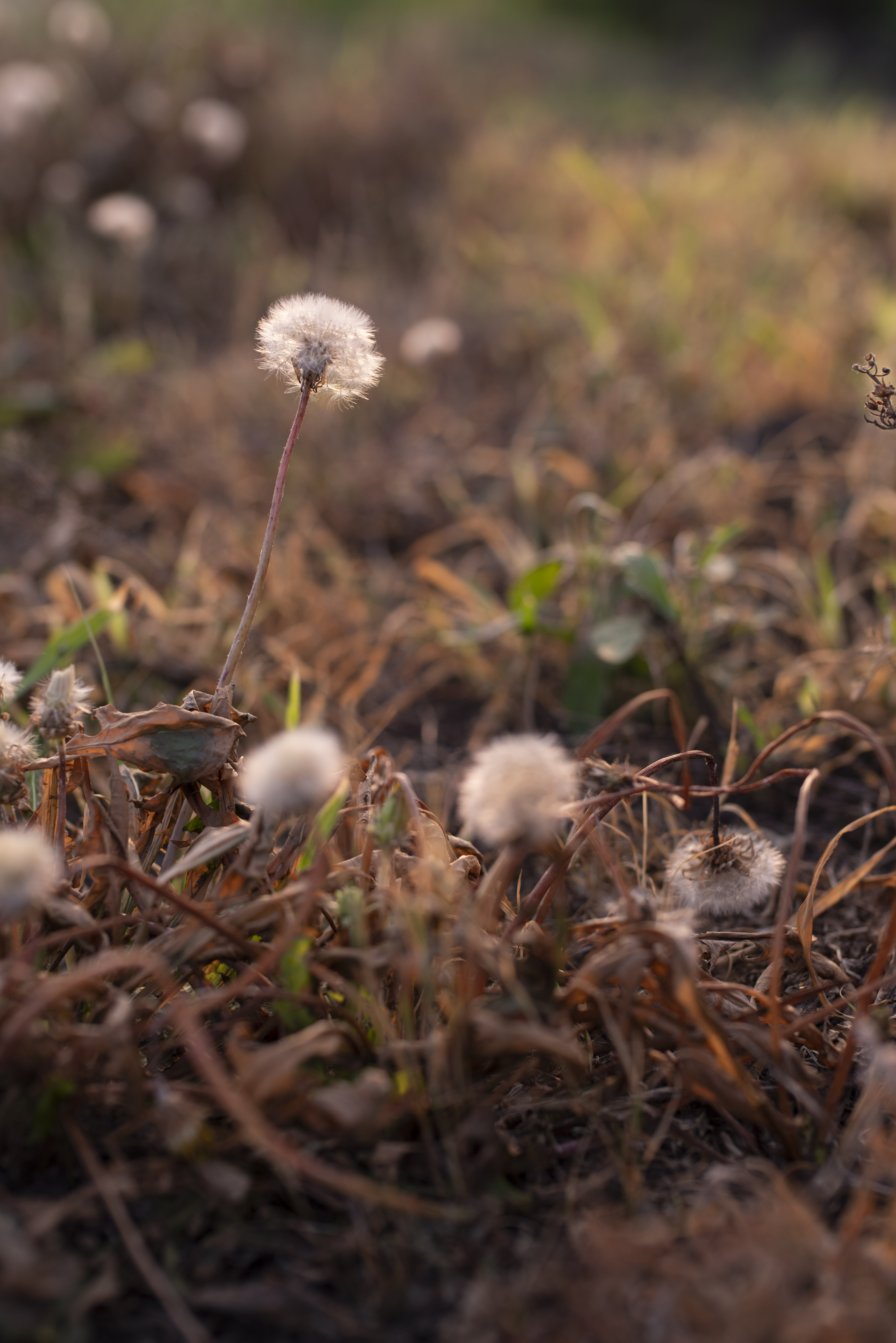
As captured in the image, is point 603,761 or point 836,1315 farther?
point 603,761

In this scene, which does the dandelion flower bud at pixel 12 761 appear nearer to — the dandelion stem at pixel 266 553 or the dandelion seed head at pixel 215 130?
the dandelion stem at pixel 266 553

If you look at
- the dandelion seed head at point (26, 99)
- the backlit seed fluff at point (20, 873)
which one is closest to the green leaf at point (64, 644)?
the backlit seed fluff at point (20, 873)

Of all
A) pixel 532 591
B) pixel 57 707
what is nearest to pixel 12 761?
pixel 57 707

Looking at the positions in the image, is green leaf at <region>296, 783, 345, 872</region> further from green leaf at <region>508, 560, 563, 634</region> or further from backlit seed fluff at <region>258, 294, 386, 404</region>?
green leaf at <region>508, 560, 563, 634</region>

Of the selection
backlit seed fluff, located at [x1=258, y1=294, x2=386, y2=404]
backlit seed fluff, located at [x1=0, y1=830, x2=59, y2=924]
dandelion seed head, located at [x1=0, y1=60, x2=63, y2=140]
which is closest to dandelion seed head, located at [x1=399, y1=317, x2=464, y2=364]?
backlit seed fluff, located at [x1=258, y1=294, x2=386, y2=404]

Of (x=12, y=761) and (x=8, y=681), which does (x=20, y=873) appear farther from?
(x=8, y=681)

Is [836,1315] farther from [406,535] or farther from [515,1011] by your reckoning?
[406,535]

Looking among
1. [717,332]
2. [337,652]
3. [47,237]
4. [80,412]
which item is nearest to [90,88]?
[47,237]
